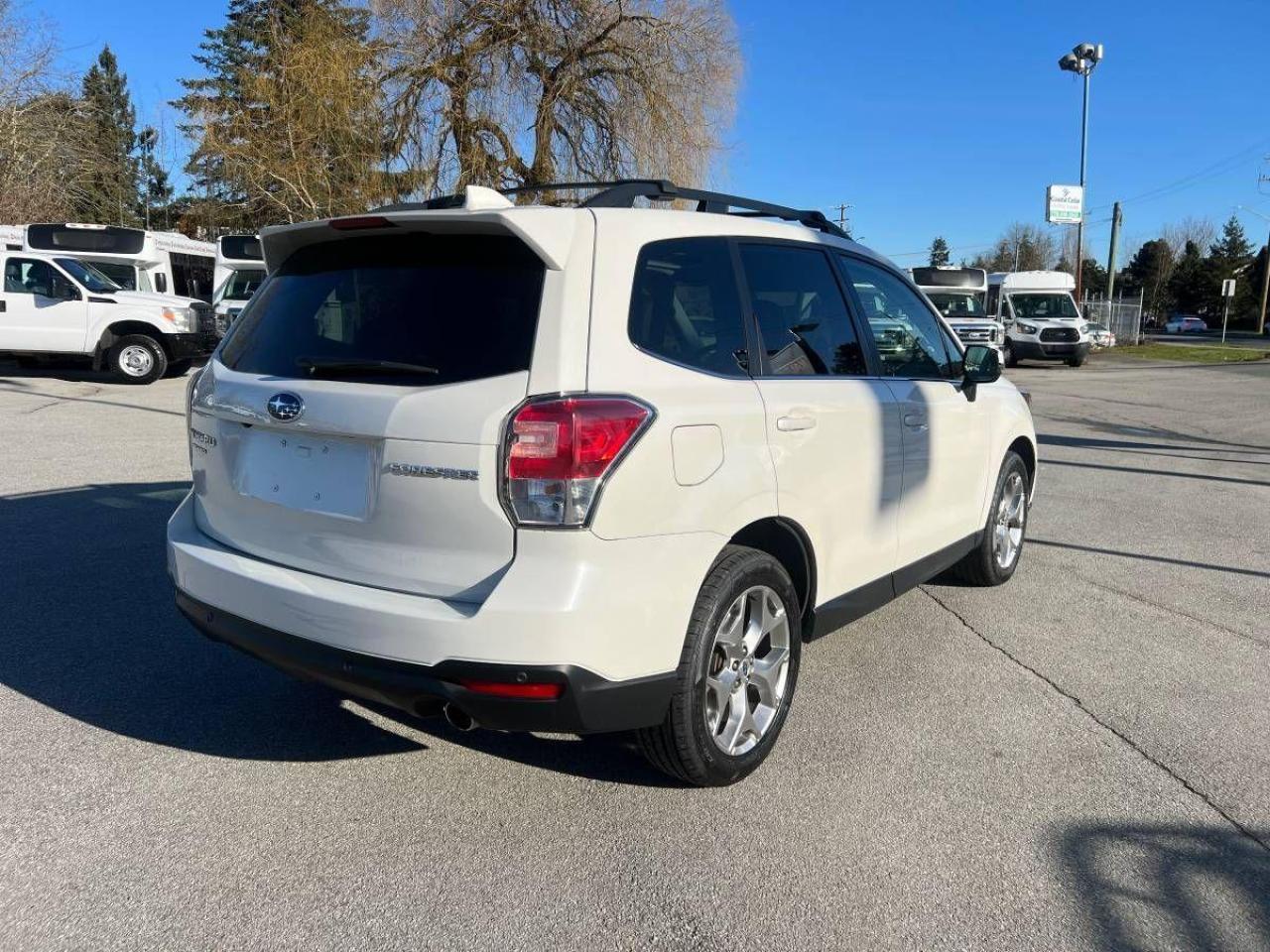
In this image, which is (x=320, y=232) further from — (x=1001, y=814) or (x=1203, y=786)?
(x=1203, y=786)

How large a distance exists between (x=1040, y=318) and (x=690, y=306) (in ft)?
91.6

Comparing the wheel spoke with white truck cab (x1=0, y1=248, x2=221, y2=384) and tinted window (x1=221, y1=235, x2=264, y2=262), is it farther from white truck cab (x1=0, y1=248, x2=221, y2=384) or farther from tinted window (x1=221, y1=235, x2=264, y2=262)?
tinted window (x1=221, y1=235, x2=264, y2=262)

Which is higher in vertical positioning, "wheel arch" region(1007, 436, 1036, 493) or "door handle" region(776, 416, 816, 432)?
"door handle" region(776, 416, 816, 432)

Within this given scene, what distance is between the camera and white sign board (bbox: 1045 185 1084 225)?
38.7 m

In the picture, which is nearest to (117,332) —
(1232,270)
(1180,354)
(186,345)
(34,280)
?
(186,345)

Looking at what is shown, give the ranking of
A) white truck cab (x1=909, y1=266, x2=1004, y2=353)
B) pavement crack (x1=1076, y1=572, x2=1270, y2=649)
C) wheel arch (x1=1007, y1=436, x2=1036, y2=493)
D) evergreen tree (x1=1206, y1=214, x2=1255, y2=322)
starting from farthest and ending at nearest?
evergreen tree (x1=1206, y1=214, x2=1255, y2=322) → white truck cab (x1=909, y1=266, x2=1004, y2=353) → wheel arch (x1=1007, y1=436, x2=1036, y2=493) → pavement crack (x1=1076, y1=572, x2=1270, y2=649)

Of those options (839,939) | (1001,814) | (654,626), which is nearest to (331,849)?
(654,626)

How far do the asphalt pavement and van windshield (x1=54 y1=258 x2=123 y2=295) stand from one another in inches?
484

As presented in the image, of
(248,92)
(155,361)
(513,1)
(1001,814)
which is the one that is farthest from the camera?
(248,92)

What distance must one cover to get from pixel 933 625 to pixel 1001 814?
5.93ft

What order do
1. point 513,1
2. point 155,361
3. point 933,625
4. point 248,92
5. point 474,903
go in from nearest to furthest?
point 474,903
point 933,625
point 155,361
point 513,1
point 248,92

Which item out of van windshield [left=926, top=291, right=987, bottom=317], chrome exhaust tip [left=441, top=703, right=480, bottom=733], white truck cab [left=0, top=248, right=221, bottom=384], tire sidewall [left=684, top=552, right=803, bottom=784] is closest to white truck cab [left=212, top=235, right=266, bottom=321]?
white truck cab [left=0, top=248, right=221, bottom=384]

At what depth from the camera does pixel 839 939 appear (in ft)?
8.14

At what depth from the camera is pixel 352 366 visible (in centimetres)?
287
